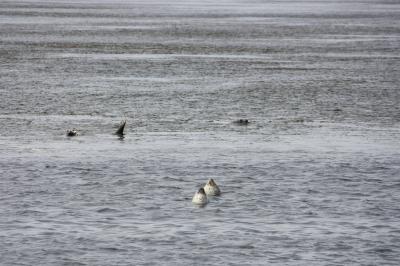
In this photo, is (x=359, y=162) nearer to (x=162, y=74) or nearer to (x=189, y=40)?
(x=162, y=74)

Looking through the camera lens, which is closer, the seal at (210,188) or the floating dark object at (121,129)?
the seal at (210,188)

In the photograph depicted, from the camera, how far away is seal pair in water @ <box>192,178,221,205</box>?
2539 centimetres

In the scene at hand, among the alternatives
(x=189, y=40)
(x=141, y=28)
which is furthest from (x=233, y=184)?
(x=141, y=28)

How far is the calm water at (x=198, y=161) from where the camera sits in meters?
22.3

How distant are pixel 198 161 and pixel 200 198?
6154 millimetres

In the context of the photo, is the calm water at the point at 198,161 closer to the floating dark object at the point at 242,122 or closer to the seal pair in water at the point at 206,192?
the seal pair in water at the point at 206,192

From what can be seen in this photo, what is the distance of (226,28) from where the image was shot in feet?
350

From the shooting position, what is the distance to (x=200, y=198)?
83.5 feet

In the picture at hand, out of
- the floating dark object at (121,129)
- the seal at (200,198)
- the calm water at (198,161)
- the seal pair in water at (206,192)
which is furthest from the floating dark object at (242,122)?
the seal at (200,198)

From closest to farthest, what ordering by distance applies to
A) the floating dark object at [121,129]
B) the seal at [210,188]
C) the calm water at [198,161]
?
1. the calm water at [198,161]
2. the seal at [210,188]
3. the floating dark object at [121,129]

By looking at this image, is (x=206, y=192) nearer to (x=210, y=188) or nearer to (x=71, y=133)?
(x=210, y=188)

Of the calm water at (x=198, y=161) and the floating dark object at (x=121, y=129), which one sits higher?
the floating dark object at (x=121, y=129)

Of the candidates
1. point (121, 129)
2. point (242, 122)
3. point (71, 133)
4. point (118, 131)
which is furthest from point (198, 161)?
point (242, 122)

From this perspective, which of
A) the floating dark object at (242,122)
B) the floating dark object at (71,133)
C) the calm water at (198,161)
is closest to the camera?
the calm water at (198,161)
